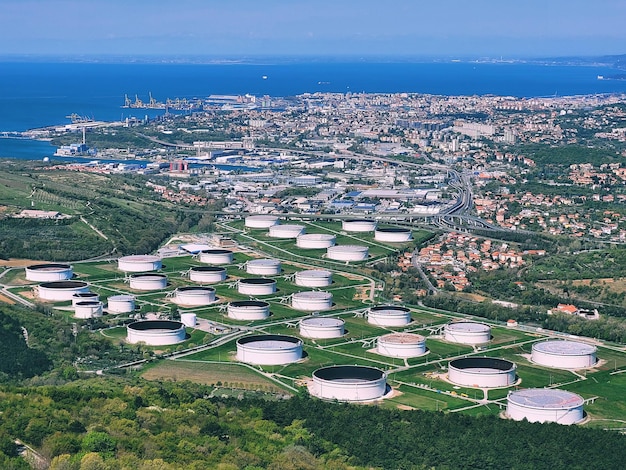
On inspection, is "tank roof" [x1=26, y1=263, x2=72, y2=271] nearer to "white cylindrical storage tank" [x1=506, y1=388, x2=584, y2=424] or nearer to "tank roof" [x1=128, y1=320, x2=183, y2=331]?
"tank roof" [x1=128, y1=320, x2=183, y2=331]

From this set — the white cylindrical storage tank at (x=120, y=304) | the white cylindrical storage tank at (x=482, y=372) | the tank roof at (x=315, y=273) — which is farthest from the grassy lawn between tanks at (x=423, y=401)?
the tank roof at (x=315, y=273)

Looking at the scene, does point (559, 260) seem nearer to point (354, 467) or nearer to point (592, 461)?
point (592, 461)

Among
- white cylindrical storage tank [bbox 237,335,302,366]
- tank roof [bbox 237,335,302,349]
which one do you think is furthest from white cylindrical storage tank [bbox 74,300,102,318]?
white cylindrical storage tank [bbox 237,335,302,366]

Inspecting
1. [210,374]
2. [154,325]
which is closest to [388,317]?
[154,325]

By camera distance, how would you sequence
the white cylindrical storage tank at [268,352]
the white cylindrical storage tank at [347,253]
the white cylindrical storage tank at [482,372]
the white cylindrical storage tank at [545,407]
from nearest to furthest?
1. the white cylindrical storage tank at [545,407]
2. the white cylindrical storage tank at [482,372]
3. the white cylindrical storage tank at [268,352]
4. the white cylindrical storage tank at [347,253]

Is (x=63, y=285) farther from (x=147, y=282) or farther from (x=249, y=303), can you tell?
(x=249, y=303)

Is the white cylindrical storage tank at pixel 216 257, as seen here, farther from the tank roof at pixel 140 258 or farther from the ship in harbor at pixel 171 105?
the ship in harbor at pixel 171 105

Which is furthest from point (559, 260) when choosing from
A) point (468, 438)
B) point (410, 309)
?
point (468, 438)
